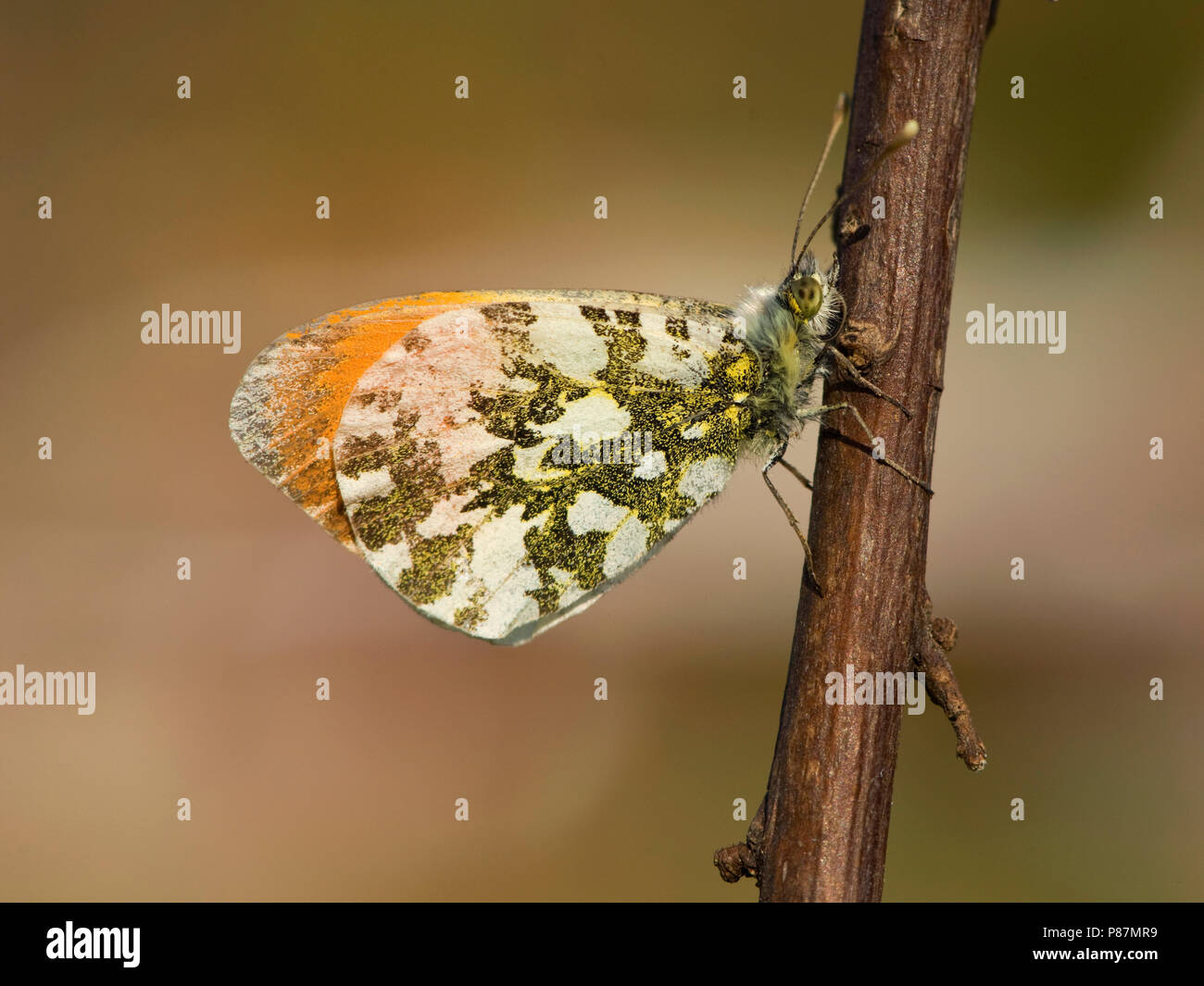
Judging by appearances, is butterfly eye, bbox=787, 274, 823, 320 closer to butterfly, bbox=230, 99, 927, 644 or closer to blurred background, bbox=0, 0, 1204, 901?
butterfly, bbox=230, 99, 927, 644

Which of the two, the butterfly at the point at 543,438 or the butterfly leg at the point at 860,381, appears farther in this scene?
the butterfly at the point at 543,438

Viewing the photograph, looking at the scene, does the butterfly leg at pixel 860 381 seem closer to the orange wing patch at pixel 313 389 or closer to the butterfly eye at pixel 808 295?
the butterfly eye at pixel 808 295

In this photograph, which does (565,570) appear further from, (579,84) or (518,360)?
(579,84)

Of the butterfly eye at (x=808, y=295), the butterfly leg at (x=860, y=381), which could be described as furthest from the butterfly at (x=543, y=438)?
the butterfly leg at (x=860, y=381)

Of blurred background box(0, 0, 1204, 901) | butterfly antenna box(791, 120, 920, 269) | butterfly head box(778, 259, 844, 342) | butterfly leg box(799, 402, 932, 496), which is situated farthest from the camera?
blurred background box(0, 0, 1204, 901)

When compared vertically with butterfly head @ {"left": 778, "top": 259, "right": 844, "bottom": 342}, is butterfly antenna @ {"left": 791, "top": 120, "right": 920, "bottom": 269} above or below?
above

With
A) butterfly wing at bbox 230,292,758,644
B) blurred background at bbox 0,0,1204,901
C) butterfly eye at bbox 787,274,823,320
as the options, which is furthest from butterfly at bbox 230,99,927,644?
blurred background at bbox 0,0,1204,901
